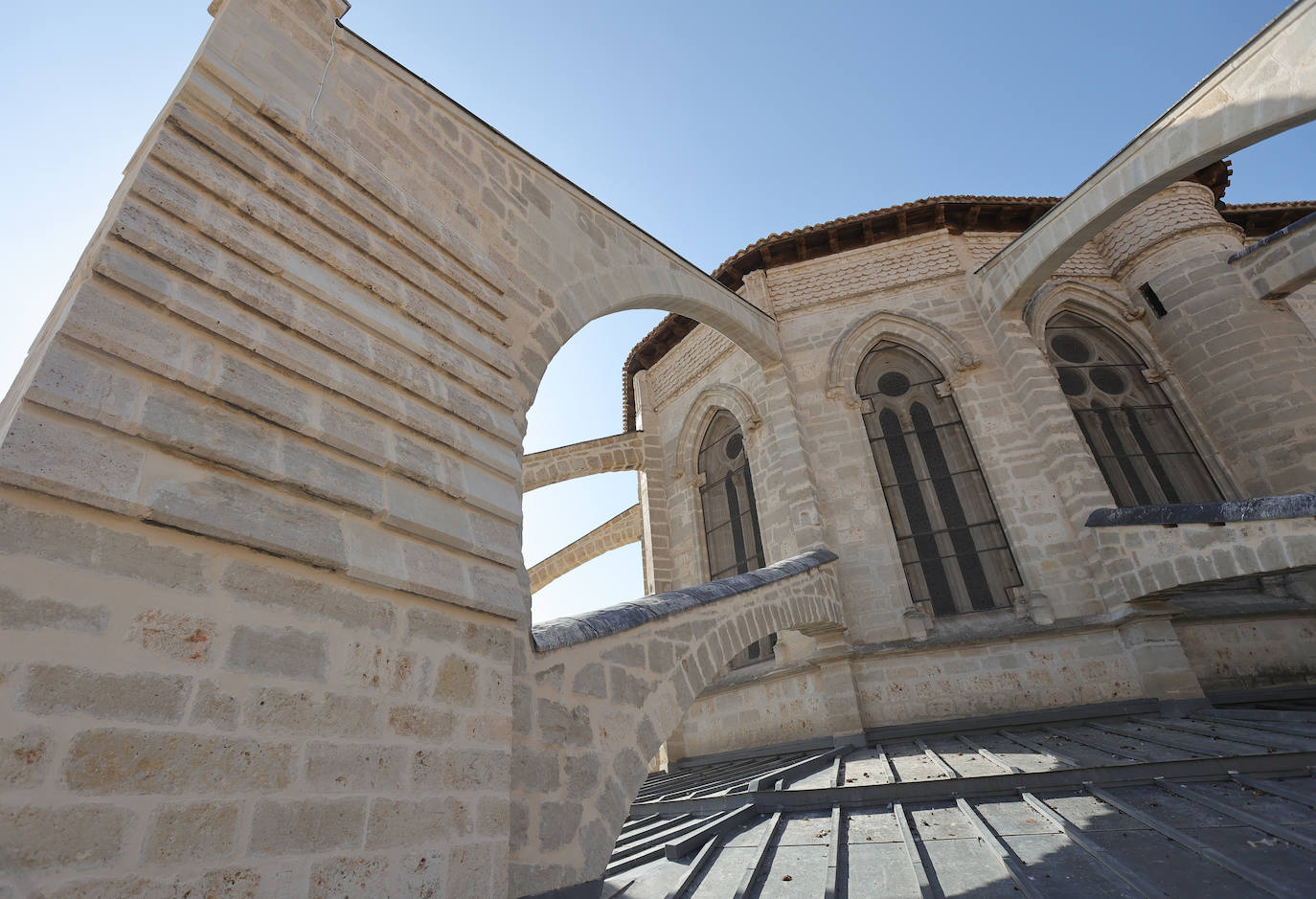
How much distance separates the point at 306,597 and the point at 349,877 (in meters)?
0.88

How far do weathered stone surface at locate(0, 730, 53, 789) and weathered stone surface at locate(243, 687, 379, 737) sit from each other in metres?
0.45

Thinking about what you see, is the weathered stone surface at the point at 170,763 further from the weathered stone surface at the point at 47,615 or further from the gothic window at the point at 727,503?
the gothic window at the point at 727,503

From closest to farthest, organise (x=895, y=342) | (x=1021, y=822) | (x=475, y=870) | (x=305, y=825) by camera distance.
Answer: (x=305, y=825) < (x=475, y=870) < (x=1021, y=822) < (x=895, y=342)

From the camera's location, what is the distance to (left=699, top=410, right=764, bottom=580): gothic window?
28.0 ft

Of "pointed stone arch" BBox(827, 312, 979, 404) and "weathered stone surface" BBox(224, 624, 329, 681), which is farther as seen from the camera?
"pointed stone arch" BBox(827, 312, 979, 404)

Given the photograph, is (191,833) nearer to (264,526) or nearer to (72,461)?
(264,526)

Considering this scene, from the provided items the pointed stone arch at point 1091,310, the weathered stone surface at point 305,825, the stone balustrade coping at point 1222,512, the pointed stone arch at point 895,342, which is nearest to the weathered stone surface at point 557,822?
the weathered stone surface at point 305,825

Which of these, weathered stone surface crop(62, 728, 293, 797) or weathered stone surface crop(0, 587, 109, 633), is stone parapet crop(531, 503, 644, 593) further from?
weathered stone surface crop(0, 587, 109, 633)

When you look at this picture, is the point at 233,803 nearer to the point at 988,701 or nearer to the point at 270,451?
the point at 270,451

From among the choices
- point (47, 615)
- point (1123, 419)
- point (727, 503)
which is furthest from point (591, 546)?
point (47, 615)

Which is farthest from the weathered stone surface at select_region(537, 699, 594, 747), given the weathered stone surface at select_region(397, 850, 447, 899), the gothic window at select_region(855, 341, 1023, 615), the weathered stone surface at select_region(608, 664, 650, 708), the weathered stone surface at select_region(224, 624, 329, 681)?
the gothic window at select_region(855, 341, 1023, 615)

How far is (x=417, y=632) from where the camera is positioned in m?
2.47

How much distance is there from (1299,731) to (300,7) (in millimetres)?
7334

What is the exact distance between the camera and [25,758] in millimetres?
1478
